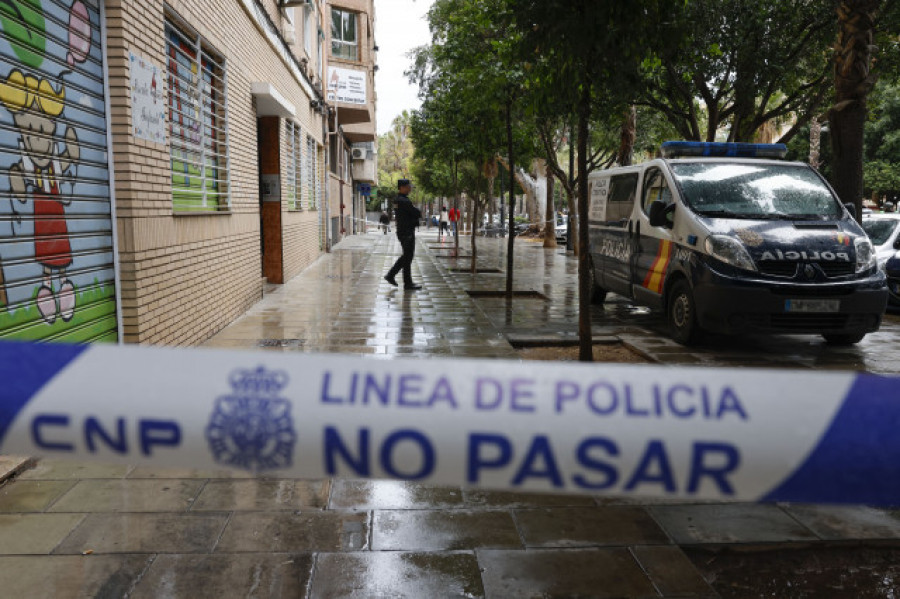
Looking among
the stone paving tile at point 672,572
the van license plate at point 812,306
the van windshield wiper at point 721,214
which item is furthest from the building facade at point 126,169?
the van license plate at point 812,306

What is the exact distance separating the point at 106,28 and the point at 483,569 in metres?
4.93

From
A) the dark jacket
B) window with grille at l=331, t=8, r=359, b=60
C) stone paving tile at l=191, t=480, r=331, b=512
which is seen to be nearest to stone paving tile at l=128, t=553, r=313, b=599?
stone paving tile at l=191, t=480, r=331, b=512

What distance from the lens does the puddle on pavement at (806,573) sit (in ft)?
9.96

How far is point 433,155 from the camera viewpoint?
2252 centimetres

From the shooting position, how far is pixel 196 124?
8.03m

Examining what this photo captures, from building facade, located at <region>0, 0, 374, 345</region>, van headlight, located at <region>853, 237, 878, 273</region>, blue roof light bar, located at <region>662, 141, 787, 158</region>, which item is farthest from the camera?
blue roof light bar, located at <region>662, 141, 787, 158</region>

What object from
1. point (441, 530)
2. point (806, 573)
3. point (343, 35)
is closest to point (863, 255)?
point (806, 573)

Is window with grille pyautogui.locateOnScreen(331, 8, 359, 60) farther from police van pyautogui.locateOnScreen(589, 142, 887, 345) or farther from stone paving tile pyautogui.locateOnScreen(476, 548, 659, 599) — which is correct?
stone paving tile pyautogui.locateOnScreen(476, 548, 659, 599)

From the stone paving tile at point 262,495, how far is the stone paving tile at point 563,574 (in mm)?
1080

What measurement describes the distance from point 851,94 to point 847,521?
23.1ft

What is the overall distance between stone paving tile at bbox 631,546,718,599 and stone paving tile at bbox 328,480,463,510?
1.04 meters

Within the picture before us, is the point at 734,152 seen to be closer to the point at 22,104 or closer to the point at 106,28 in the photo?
the point at 106,28

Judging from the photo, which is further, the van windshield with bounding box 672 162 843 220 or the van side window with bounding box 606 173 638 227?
the van side window with bounding box 606 173 638 227

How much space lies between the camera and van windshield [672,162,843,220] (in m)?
7.86
